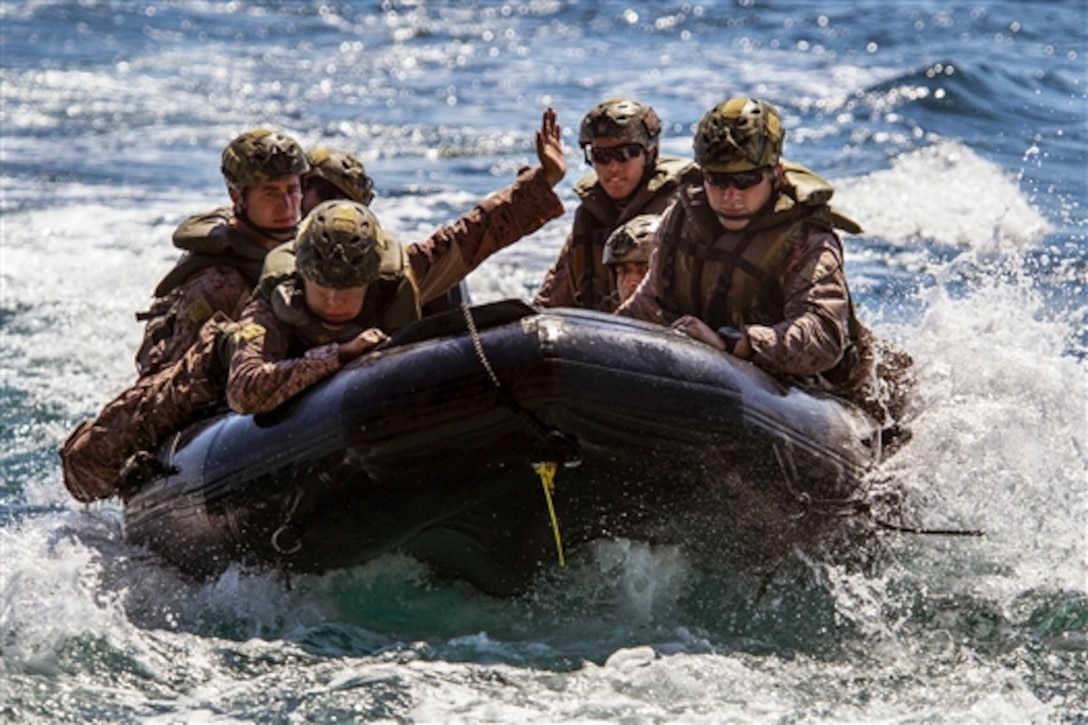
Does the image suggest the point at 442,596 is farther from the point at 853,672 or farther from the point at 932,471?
the point at 932,471

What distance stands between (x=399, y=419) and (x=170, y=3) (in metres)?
21.1

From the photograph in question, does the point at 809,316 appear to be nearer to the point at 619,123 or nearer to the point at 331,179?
the point at 619,123

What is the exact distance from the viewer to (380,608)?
6.84 m

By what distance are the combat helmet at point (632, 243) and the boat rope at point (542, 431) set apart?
1843 millimetres

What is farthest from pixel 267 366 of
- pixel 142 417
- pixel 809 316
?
pixel 809 316

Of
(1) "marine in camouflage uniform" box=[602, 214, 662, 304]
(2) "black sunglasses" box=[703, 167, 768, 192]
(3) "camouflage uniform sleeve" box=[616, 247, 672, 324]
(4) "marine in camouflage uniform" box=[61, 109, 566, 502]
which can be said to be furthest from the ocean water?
(1) "marine in camouflage uniform" box=[602, 214, 662, 304]

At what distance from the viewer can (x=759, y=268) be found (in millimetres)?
6941

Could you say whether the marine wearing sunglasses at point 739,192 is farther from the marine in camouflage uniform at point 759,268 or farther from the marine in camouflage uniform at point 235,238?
the marine in camouflage uniform at point 235,238

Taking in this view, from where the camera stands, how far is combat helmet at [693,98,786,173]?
6.70m

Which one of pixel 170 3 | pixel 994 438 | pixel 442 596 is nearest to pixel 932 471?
pixel 994 438

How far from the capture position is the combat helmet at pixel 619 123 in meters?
8.23

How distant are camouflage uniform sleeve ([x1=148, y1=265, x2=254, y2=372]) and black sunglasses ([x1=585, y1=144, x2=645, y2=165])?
159 cm

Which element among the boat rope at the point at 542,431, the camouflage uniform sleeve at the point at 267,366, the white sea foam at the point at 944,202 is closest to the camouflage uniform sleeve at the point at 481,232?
the camouflage uniform sleeve at the point at 267,366

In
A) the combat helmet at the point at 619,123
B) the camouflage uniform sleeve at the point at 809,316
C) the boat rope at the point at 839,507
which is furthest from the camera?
the combat helmet at the point at 619,123
